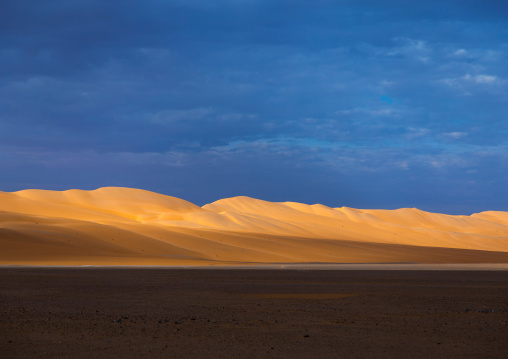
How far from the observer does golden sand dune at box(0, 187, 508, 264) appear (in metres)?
57.5
